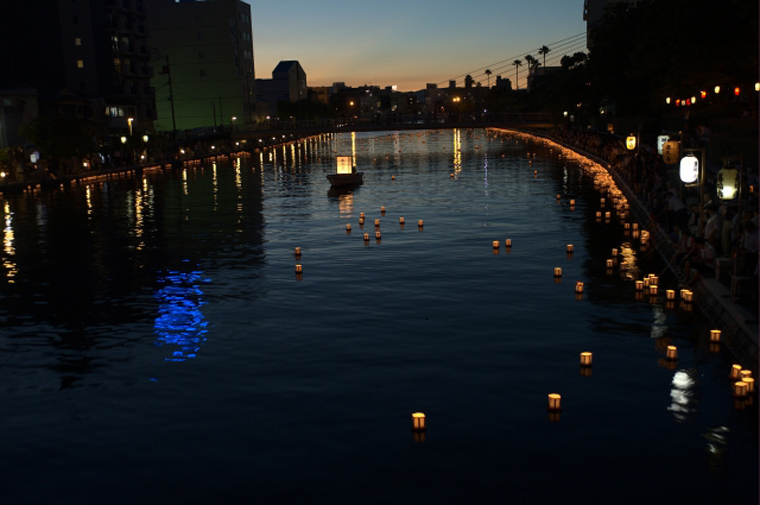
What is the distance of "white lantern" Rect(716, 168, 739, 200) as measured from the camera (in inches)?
776

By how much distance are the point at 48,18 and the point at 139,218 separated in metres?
68.7

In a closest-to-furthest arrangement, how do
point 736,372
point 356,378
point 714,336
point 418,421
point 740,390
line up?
point 418,421
point 740,390
point 736,372
point 356,378
point 714,336

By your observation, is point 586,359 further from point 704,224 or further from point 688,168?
point 688,168

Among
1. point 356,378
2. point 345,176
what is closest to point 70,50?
point 345,176

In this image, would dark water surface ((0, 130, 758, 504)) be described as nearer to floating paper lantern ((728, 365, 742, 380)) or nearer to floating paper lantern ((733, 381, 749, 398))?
floating paper lantern ((733, 381, 749, 398))

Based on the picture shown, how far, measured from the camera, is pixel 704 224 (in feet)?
73.6

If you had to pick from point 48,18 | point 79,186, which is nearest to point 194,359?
point 79,186

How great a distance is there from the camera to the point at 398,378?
45.6ft

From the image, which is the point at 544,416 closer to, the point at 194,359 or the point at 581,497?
the point at 581,497

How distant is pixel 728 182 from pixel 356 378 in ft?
38.6

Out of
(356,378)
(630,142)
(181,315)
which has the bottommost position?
(356,378)

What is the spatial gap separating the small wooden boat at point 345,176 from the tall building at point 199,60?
91984mm

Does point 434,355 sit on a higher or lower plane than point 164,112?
lower

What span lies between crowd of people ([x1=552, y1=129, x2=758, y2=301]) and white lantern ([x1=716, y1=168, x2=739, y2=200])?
0.41 m
